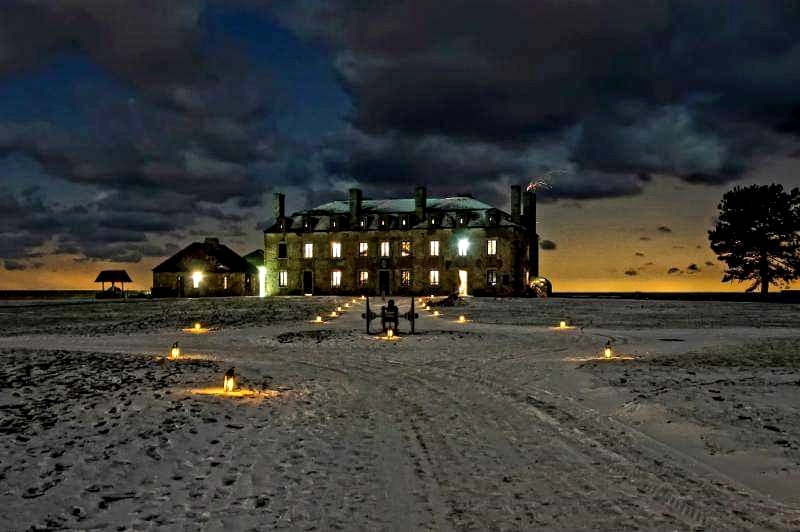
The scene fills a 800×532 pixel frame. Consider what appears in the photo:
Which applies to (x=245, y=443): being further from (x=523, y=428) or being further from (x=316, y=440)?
(x=523, y=428)

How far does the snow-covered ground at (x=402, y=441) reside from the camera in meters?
5.82

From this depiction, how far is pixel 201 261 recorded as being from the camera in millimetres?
73125

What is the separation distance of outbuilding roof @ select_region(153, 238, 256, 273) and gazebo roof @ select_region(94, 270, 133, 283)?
4163 millimetres

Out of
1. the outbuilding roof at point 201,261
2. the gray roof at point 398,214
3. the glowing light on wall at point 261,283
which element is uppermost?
the gray roof at point 398,214

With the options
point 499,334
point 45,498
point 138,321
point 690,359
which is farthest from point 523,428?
point 138,321

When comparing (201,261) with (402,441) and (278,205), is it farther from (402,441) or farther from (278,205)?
(402,441)

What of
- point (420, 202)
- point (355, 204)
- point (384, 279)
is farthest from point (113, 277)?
point (420, 202)

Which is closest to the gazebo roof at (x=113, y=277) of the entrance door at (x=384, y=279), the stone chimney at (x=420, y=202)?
the entrance door at (x=384, y=279)

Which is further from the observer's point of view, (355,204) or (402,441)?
(355,204)

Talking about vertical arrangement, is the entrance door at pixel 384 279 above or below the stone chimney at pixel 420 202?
below

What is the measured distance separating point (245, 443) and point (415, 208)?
6135cm

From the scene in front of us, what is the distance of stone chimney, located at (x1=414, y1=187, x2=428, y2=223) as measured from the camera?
6769cm

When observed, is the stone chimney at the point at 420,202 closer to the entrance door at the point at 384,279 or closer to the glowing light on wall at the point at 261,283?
the entrance door at the point at 384,279

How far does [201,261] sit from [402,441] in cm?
6922
